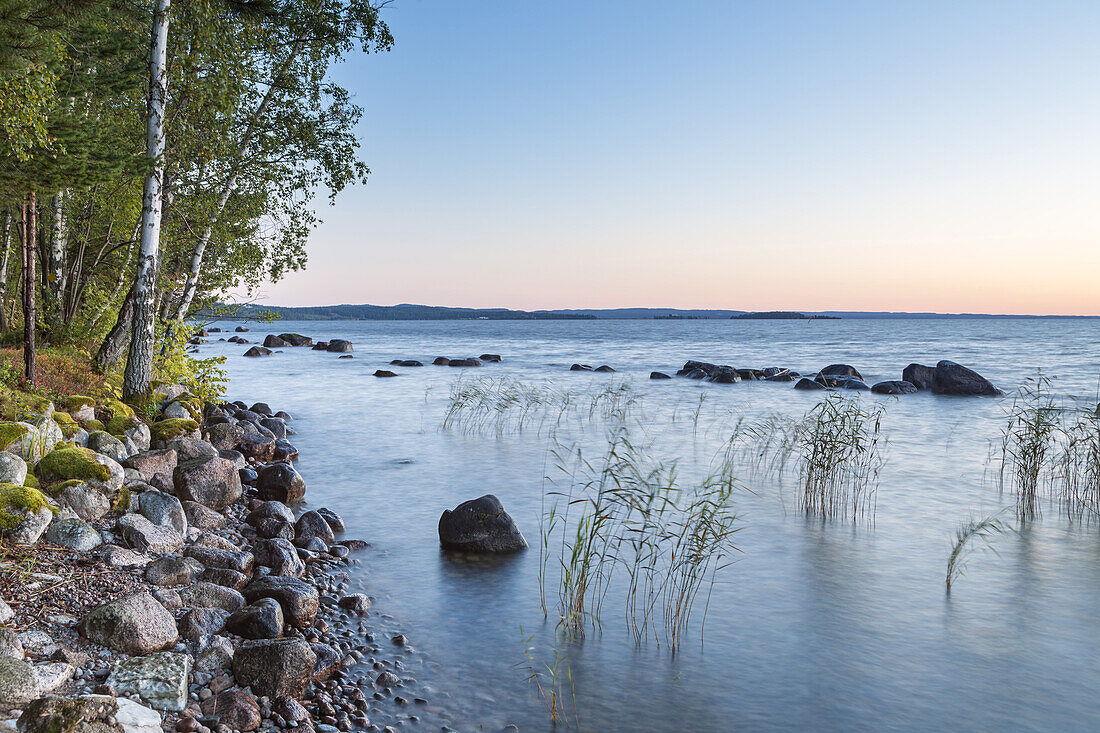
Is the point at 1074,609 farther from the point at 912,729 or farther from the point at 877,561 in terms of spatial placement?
the point at 912,729

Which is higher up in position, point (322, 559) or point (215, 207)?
point (215, 207)

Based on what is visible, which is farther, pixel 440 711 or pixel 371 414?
pixel 371 414

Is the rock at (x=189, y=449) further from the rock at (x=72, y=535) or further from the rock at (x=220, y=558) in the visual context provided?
the rock at (x=72, y=535)

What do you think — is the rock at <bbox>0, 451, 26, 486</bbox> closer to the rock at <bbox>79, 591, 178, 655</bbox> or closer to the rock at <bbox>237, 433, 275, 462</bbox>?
the rock at <bbox>79, 591, 178, 655</bbox>

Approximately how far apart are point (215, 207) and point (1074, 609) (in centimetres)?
1785

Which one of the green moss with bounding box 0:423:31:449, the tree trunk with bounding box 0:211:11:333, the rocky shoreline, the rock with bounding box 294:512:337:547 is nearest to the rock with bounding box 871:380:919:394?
the rocky shoreline

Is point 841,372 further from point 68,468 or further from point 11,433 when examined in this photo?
point 11,433

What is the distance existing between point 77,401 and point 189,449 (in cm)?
205

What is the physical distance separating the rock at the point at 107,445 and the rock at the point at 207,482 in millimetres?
777

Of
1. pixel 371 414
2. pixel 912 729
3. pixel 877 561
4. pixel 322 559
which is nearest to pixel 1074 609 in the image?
pixel 877 561

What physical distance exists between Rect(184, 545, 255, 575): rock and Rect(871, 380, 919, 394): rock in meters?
28.4

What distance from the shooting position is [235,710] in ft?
16.3

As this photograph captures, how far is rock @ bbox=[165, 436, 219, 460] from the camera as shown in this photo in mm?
11297

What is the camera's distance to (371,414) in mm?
23375
